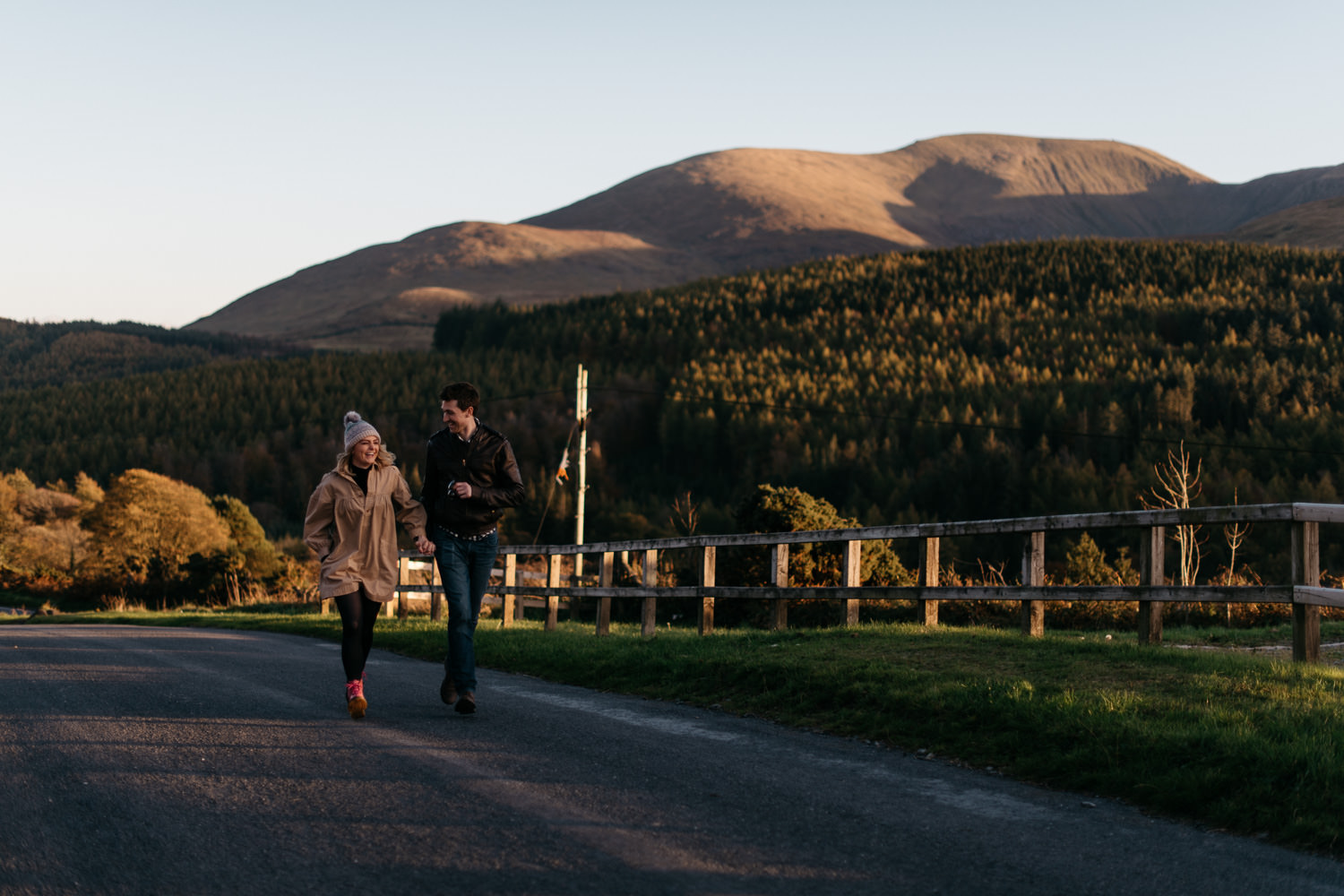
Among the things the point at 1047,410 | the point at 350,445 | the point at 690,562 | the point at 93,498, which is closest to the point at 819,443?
the point at 1047,410

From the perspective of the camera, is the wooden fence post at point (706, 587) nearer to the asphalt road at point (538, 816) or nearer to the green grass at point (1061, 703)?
the green grass at point (1061, 703)

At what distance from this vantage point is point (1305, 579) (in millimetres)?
7602

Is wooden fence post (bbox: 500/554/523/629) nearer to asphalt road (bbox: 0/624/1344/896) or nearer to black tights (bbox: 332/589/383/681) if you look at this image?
black tights (bbox: 332/589/383/681)

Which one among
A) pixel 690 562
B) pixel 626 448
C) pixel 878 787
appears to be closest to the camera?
pixel 878 787

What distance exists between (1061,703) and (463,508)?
13.3 ft

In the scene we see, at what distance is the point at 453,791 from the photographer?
5418 millimetres

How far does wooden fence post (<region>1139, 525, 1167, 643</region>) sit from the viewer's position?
838 cm

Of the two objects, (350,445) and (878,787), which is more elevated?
(350,445)

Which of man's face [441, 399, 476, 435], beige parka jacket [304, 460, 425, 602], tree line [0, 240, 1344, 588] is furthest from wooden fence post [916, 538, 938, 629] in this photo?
tree line [0, 240, 1344, 588]

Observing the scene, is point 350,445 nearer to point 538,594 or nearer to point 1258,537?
point 538,594

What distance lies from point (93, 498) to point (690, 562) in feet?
139

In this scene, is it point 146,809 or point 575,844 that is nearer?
point 575,844

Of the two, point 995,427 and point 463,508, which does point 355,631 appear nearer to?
point 463,508

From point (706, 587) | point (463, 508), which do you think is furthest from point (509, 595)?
point (463, 508)
